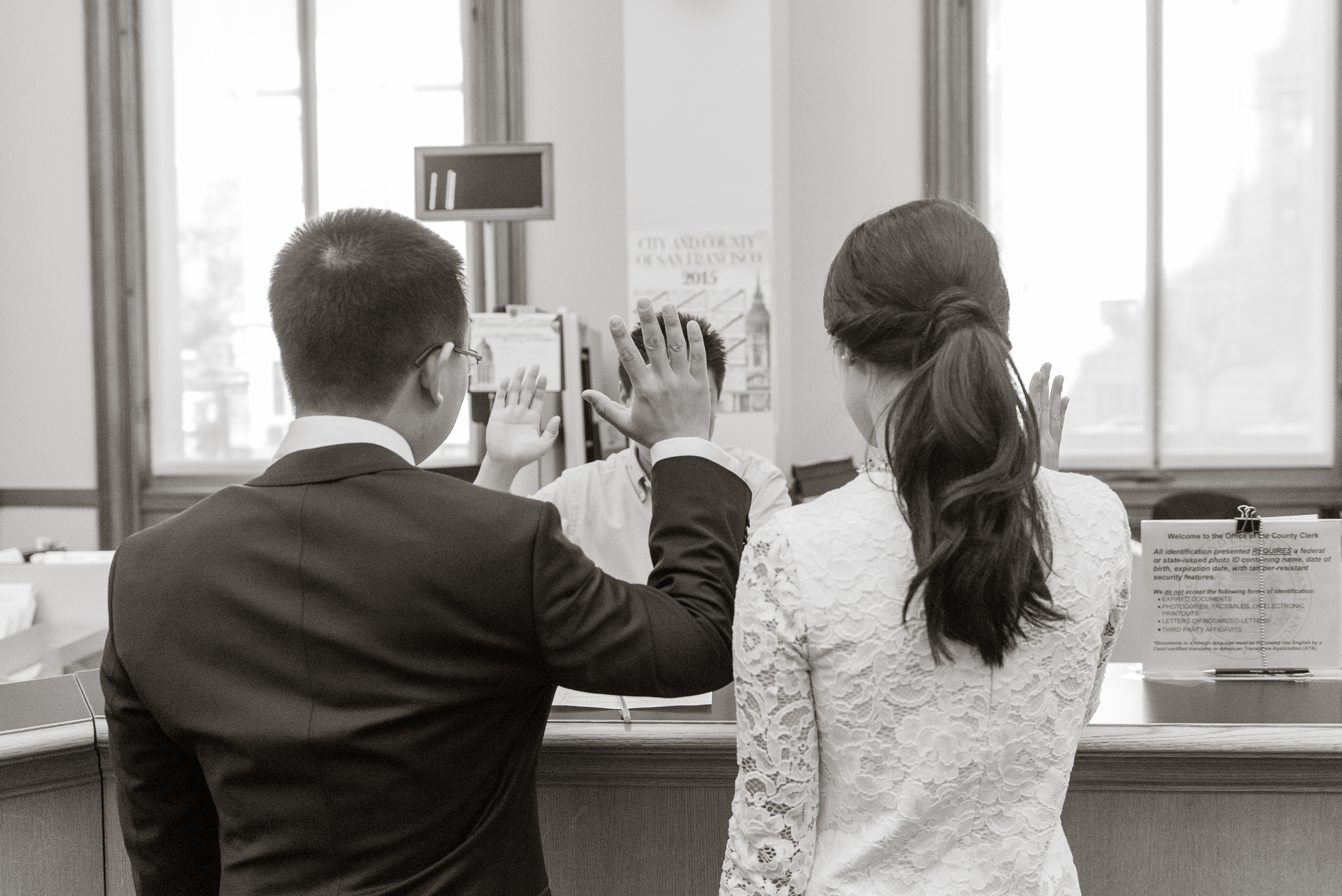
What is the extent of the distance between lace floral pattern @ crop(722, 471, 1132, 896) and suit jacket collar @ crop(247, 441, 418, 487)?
32 centimetres

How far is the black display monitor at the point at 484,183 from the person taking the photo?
3.38 metres

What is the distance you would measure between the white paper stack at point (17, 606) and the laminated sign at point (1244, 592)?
213 cm

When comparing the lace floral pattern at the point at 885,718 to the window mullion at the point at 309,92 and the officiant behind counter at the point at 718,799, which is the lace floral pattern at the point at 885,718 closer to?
the officiant behind counter at the point at 718,799

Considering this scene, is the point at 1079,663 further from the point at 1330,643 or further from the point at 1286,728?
the point at 1330,643

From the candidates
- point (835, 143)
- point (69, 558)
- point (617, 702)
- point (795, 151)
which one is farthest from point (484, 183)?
point (617, 702)

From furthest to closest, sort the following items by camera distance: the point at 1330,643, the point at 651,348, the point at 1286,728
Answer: the point at 1330,643 < the point at 1286,728 < the point at 651,348

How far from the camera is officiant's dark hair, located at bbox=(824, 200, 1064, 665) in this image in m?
0.86

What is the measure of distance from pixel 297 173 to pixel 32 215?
1.18m

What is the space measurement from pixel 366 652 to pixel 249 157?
468 centimetres

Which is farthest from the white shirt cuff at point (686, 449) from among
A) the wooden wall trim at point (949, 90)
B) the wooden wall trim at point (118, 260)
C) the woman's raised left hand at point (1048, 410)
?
the wooden wall trim at point (118, 260)

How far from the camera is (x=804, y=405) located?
4707 mm

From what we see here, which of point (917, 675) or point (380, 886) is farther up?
point (917, 675)

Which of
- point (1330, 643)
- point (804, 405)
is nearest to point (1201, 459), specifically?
point (804, 405)

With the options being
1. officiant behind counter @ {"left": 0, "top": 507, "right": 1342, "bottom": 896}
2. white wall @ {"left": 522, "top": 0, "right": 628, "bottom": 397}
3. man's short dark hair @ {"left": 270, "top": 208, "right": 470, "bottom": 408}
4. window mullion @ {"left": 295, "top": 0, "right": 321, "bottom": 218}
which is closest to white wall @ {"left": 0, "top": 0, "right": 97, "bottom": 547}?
window mullion @ {"left": 295, "top": 0, "right": 321, "bottom": 218}
